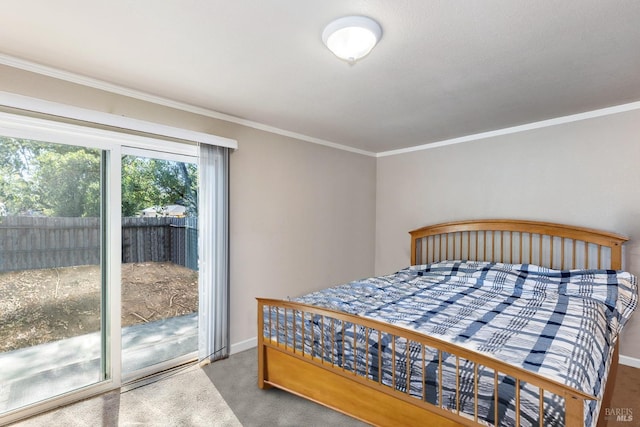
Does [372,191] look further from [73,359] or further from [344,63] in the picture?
[73,359]

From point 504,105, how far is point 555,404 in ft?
7.76

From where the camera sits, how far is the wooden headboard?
293cm

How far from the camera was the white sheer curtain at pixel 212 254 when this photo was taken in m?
2.92

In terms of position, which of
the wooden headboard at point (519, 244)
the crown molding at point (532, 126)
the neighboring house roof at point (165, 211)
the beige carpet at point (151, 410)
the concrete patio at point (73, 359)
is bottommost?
the beige carpet at point (151, 410)

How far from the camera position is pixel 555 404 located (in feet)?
4.29

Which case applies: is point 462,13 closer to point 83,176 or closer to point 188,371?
point 83,176

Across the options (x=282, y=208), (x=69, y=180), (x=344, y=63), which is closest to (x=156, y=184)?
(x=69, y=180)

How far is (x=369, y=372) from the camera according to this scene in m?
1.89

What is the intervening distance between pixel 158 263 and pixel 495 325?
8.83ft

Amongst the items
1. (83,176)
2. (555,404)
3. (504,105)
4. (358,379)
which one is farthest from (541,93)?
(83,176)

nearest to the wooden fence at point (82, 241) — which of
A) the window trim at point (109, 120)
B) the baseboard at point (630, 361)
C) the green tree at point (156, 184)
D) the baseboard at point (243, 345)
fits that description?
the green tree at point (156, 184)

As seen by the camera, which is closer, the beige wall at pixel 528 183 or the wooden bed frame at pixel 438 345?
the wooden bed frame at pixel 438 345

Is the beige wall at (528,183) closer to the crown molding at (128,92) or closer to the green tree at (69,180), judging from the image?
the crown molding at (128,92)

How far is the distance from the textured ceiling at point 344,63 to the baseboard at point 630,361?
227 cm
